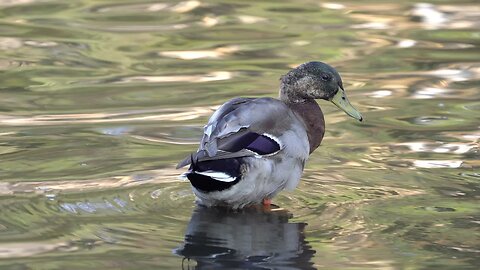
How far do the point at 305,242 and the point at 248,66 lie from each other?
5763 mm

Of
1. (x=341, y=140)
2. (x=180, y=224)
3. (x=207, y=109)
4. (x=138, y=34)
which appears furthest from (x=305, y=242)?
(x=138, y=34)

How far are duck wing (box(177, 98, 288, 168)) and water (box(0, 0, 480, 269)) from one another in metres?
0.45

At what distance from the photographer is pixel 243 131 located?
25.9 ft

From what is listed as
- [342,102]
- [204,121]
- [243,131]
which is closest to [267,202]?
[243,131]

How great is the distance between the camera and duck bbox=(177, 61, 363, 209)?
301 inches

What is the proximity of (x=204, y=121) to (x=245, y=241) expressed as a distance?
315 cm

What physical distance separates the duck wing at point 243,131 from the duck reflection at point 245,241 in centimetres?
42

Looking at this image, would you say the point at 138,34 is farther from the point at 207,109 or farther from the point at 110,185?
the point at 110,185

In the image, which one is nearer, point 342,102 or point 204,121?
point 342,102

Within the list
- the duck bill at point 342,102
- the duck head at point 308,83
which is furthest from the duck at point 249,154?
the duck bill at point 342,102

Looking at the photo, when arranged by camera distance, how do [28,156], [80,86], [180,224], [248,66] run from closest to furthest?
[180,224] < [28,156] < [80,86] < [248,66]

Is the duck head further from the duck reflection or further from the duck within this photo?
the duck reflection

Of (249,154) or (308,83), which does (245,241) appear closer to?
(249,154)

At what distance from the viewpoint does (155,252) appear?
702cm
